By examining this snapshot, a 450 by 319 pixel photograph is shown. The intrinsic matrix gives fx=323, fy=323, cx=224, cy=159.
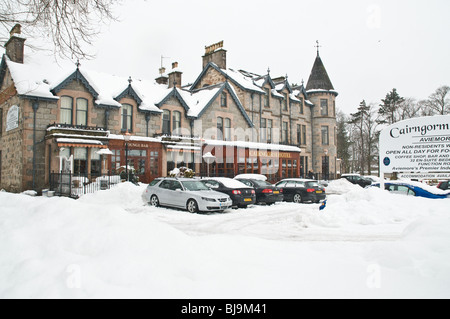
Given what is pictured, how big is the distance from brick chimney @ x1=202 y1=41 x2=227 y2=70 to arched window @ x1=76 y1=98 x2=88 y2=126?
618 inches

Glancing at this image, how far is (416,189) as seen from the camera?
43.3 feet

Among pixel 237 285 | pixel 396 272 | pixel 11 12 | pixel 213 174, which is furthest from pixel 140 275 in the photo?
pixel 213 174

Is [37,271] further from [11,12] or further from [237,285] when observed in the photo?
[11,12]

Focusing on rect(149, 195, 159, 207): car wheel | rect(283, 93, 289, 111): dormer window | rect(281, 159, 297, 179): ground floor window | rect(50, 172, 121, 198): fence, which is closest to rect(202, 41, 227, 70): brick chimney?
rect(283, 93, 289, 111): dormer window

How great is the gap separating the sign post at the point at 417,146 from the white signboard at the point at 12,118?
21.7 metres

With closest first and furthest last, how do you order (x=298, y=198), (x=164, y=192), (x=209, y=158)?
(x=164, y=192), (x=298, y=198), (x=209, y=158)

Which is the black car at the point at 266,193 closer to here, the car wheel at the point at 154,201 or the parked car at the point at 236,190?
the parked car at the point at 236,190

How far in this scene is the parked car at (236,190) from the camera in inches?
610

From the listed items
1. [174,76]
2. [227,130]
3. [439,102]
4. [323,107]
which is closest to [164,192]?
[227,130]

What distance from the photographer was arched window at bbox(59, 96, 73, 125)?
21.5 meters

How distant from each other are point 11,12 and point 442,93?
165ft

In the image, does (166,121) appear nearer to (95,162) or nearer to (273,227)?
(95,162)

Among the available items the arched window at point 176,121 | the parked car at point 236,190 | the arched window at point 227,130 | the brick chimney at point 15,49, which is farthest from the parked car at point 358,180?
the brick chimney at point 15,49

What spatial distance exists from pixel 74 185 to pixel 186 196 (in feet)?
30.7
